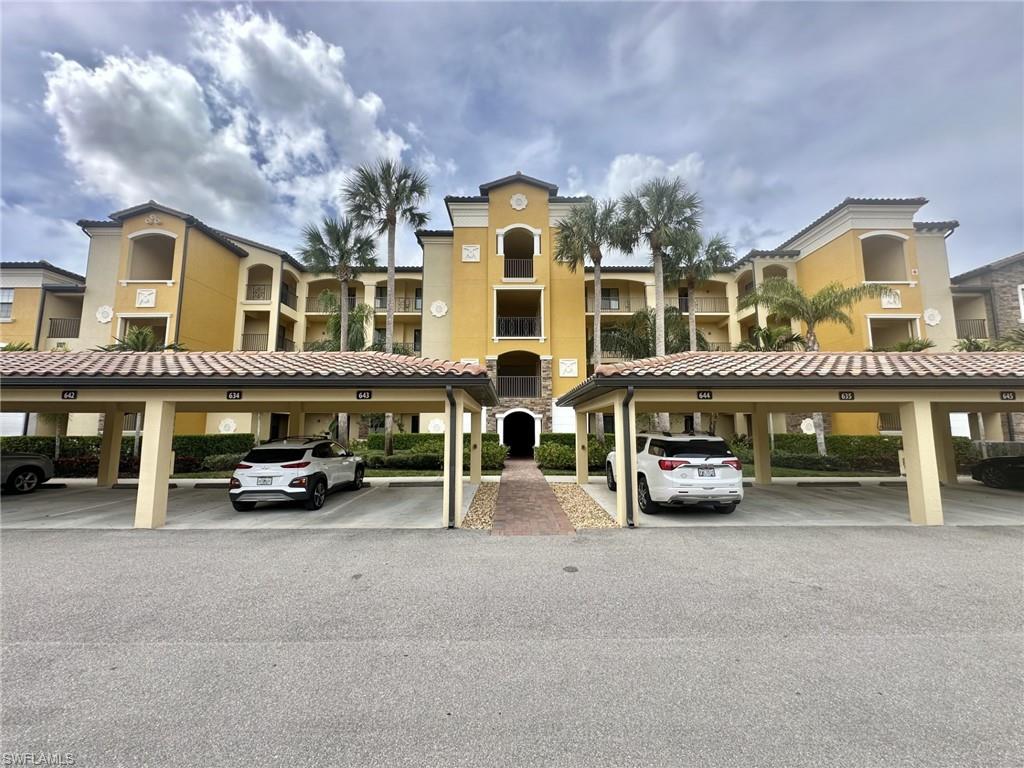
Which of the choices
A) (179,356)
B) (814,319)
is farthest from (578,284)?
(179,356)

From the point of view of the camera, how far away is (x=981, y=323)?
2288 centimetres

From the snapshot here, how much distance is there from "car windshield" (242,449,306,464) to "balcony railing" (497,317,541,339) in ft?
50.7

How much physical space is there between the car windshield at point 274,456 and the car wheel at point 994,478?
19.3 m

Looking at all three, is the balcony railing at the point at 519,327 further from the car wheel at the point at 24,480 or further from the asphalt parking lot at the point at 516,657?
the asphalt parking lot at the point at 516,657

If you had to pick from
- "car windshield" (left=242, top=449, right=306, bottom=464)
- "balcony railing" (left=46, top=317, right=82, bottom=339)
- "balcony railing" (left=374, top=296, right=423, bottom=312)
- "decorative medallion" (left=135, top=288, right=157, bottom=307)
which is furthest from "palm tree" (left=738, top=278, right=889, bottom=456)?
"balcony railing" (left=46, top=317, right=82, bottom=339)

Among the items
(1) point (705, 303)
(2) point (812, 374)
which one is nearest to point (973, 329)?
(1) point (705, 303)

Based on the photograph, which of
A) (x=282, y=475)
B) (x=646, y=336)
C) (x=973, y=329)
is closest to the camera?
(x=282, y=475)

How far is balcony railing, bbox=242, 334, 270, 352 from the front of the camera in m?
26.1

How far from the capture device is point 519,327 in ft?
80.8

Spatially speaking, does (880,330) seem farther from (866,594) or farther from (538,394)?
(866,594)

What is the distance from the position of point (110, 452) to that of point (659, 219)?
2174 cm

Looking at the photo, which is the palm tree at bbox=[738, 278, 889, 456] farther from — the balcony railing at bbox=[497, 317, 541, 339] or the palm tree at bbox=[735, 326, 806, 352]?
the balcony railing at bbox=[497, 317, 541, 339]

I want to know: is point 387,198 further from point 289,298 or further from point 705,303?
point 705,303

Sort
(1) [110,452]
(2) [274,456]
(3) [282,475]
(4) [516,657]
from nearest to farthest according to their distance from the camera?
(4) [516,657], (3) [282,475], (2) [274,456], (1) [110,452]
